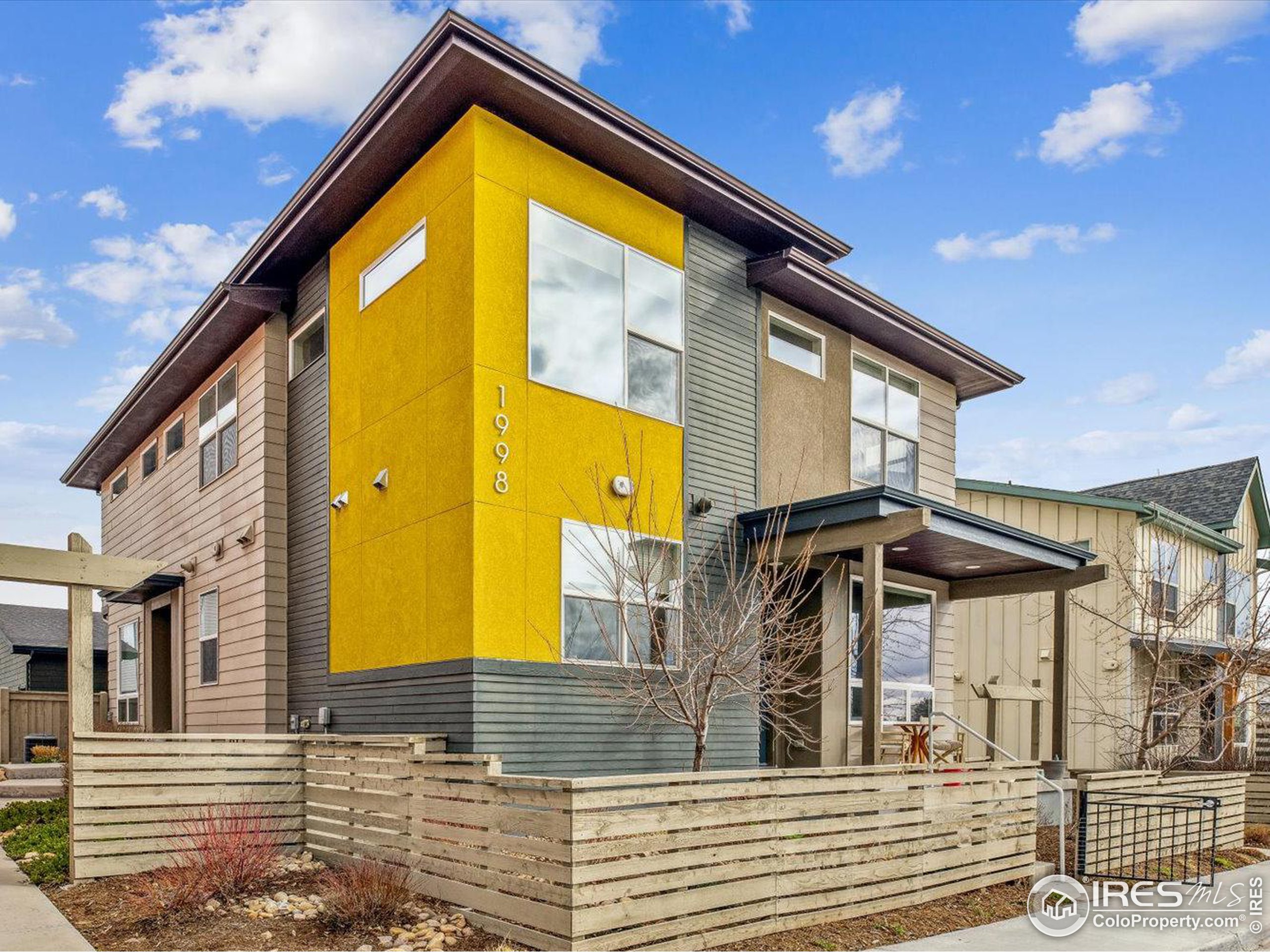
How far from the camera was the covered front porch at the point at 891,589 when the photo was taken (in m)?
10.5

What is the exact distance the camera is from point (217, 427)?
14.9 metres

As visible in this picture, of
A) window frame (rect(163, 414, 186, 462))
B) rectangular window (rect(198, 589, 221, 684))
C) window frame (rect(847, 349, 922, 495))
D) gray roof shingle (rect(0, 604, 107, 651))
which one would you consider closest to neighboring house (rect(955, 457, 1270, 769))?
window frame (rect(847, 349, 922, 495))

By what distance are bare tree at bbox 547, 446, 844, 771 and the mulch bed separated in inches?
109

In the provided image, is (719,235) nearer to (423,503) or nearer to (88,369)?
(423,503)

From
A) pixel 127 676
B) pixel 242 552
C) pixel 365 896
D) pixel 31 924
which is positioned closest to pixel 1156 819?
pixel 365 896

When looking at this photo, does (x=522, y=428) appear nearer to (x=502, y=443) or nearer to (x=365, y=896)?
(x=502, y=443)

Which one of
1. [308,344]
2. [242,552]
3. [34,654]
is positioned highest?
[308,344]

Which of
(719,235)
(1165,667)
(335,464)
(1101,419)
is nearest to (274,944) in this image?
(335,464)

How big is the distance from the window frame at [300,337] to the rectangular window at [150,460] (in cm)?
602

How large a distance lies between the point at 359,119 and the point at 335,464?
12.3 ft

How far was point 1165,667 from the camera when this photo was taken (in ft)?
65.6

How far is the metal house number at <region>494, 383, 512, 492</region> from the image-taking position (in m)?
9.39

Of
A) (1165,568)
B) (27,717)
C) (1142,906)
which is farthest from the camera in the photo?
(27,717)

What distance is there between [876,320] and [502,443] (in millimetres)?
6247
